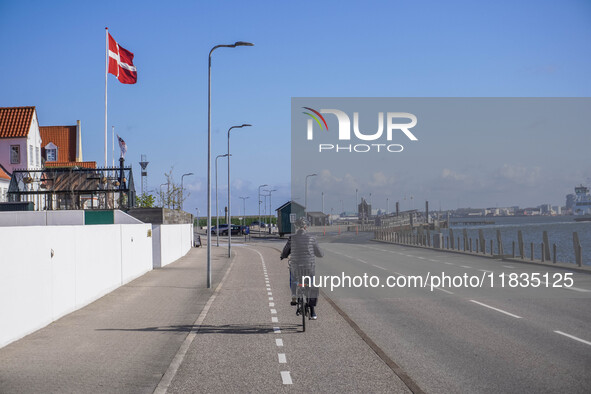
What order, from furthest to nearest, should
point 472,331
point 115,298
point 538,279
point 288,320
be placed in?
point 538,279
point 115,298
point 288,320
point 472,331

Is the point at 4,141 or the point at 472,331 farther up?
the point at 4,141

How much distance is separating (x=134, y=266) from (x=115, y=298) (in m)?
6.17

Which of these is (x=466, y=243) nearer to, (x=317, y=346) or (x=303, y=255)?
(x=303, y=255)

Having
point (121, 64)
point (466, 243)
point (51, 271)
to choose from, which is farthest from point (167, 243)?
point (51, 271)

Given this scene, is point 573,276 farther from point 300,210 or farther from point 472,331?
point 300,210

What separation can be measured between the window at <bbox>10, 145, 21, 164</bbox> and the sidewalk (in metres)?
36.0

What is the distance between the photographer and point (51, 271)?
12727 millimetres

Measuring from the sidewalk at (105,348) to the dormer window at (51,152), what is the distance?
4849 cm

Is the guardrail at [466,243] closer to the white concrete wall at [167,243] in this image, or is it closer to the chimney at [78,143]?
the white concrete wall at [167,243]

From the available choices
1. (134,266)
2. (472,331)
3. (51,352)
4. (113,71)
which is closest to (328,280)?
(134,266)

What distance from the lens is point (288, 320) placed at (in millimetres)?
13086

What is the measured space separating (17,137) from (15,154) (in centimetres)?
133

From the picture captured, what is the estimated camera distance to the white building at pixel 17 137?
49125 millimetres

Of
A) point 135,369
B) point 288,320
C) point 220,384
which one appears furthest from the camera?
point 288,320
